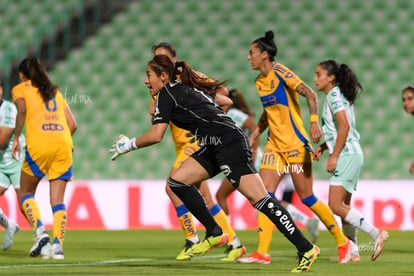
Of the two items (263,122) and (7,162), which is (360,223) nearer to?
(263,122)

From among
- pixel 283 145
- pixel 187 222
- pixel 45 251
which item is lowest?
pixel 45 251

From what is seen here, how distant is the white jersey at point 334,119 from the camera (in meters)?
8.30

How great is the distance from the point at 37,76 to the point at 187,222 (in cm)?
200

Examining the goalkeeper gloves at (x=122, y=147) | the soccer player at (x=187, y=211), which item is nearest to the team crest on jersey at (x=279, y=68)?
the soccer player at (x=187, y=211)

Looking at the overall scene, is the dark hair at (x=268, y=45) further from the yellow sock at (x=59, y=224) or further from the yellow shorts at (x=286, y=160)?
the yellow sock at (x=59, y=224)

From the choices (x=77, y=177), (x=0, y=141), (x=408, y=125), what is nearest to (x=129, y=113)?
(x=77, y=177)

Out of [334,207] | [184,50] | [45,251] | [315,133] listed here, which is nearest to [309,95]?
[315,133]

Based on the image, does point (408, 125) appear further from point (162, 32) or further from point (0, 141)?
point (0, 141)

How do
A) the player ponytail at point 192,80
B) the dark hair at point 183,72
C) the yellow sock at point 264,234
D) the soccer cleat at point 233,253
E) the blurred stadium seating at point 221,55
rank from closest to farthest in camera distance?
the dark hair at point 183,72 → the player ponytail at point 192,80 → the yellow sock at point 264,234 → the soccer cleat at point 233,253 → the blurred stadium seating at point 221,55

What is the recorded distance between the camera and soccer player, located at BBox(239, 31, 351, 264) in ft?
27.0

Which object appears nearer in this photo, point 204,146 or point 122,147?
point 122,147

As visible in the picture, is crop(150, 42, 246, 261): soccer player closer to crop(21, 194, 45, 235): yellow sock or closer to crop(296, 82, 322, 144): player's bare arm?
crop(296, 82, 322, 144): player's bare arm

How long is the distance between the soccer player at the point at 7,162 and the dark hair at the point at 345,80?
Answer: 3328 mm

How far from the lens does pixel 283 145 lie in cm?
834
